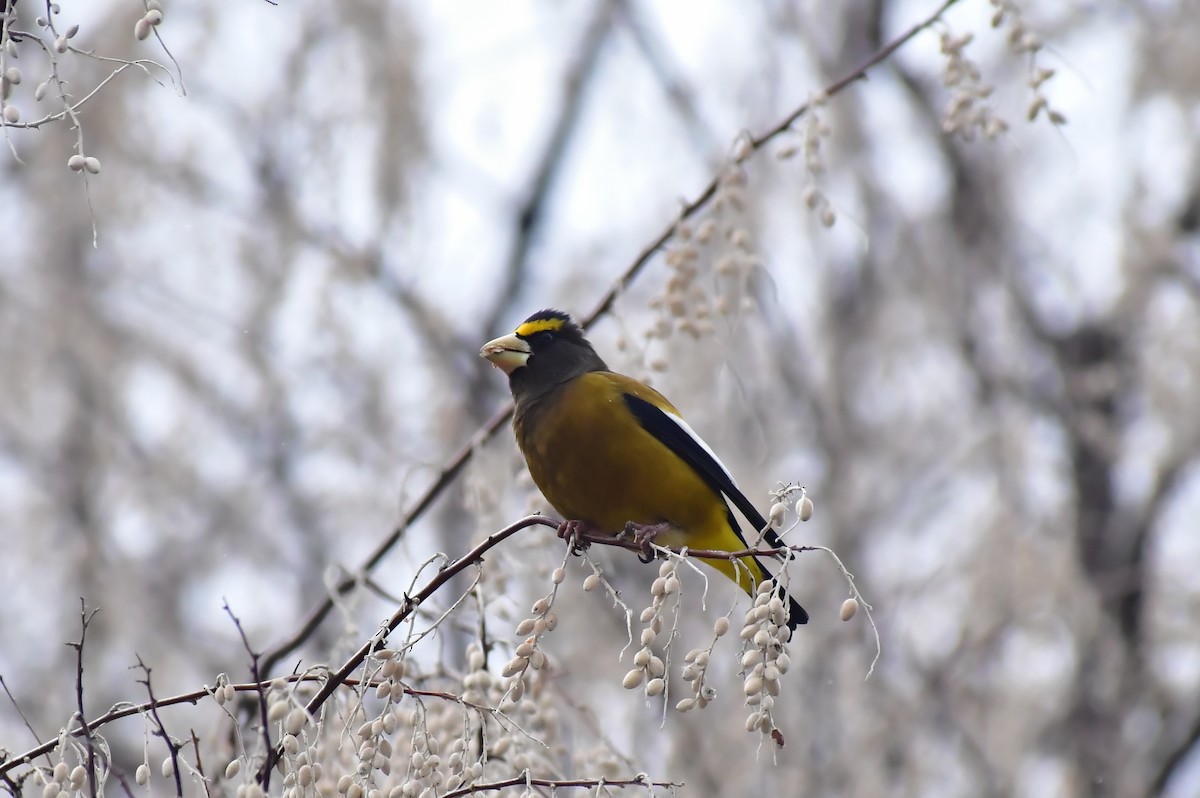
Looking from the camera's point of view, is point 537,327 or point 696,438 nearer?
point 696,438

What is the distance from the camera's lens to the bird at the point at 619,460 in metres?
3.66

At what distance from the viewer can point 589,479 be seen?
365cm

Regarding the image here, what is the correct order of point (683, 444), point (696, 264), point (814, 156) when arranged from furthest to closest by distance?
1. point (683, 444)
2. point (696, 264)
3. point (814, 156)

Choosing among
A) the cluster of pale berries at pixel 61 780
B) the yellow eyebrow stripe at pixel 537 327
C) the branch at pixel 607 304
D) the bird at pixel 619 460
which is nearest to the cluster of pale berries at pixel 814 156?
the branch at pixel 607 304

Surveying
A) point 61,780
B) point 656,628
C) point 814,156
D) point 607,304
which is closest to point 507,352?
point 607,304

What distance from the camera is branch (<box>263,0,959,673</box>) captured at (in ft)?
10.9

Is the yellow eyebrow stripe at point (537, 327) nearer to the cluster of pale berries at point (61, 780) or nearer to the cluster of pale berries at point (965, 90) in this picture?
the cluster of pale berries at point (965, 90)

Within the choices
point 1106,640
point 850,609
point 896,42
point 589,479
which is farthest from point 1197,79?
point 850,609

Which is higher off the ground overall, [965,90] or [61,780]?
[965,90]

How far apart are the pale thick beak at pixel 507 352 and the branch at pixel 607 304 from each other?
0.28 meters

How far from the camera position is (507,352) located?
13.1ft

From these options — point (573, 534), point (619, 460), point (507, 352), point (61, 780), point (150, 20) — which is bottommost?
point (61, 780)

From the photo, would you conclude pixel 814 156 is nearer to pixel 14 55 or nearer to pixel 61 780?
pixel 14 55

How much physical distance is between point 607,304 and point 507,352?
1.68 feet
